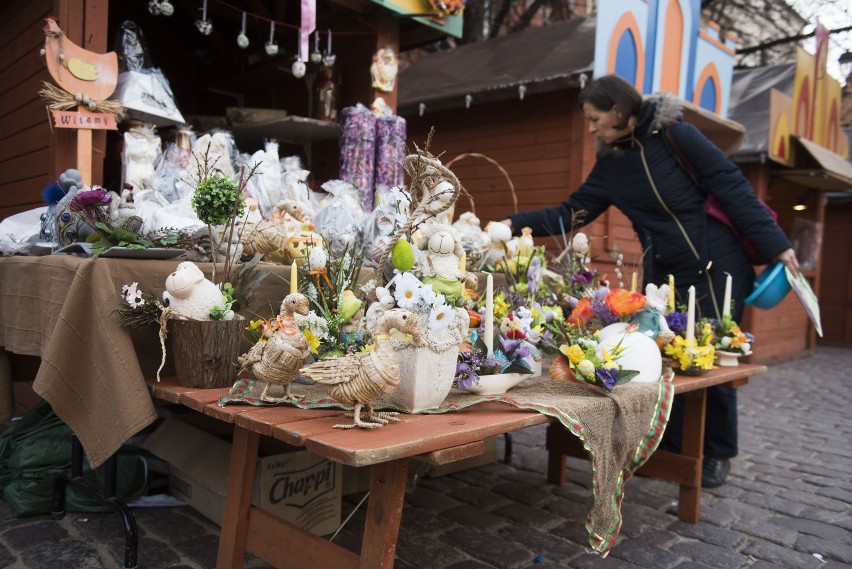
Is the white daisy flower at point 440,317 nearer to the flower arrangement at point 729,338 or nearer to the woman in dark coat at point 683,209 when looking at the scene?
the woman in dark coat at point 683,209

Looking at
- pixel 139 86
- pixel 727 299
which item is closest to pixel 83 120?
pixel 139 86

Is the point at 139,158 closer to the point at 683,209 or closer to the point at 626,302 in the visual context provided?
the point at 626,302

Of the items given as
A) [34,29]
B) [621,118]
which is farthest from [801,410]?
[34,29]

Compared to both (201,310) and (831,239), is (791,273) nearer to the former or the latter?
(201,310)

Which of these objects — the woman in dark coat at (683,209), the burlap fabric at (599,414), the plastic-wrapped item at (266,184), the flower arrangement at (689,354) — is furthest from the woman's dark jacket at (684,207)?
the plastic-wrapped item at (266,184)

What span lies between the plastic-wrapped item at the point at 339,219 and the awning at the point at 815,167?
6.94 metres

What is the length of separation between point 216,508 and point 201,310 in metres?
1.10

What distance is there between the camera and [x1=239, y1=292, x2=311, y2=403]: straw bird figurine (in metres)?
1.77

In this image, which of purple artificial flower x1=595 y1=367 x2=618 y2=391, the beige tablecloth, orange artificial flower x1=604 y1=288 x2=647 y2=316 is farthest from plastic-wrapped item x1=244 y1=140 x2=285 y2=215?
purple artificial flower x1=595 y1=367 x2=618 y2=391

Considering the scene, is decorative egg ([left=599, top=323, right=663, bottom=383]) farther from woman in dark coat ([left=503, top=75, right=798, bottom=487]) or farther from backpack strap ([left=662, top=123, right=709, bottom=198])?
backpack strap ([left=662, top=123, right=709, bottom=198])

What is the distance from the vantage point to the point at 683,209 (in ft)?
10.9

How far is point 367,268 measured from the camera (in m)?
2.72

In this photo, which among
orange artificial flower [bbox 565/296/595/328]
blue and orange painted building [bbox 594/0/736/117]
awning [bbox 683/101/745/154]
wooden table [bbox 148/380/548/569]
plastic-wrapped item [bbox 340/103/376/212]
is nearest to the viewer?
wooden table [bbox 148/380/548/569]

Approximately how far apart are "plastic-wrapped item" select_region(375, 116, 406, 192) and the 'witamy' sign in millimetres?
1555
